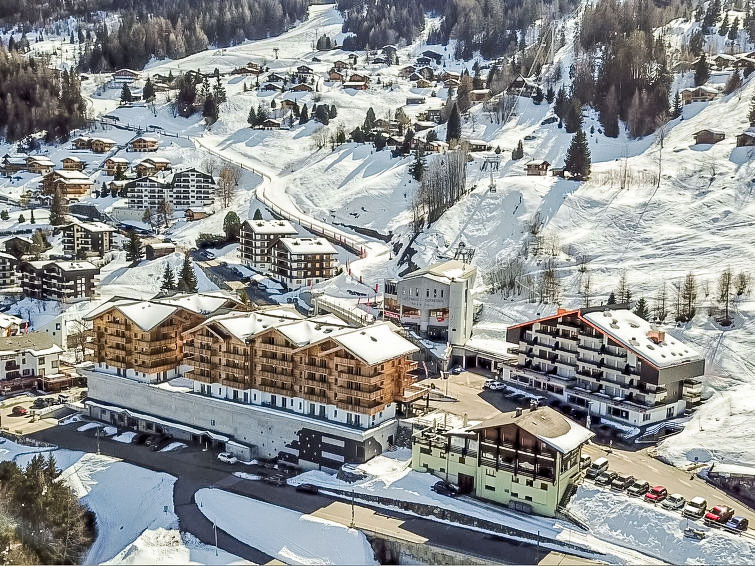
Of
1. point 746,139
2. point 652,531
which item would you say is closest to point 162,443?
point 652,531

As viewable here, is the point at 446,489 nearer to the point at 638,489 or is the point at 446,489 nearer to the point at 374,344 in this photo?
the point at 638,489

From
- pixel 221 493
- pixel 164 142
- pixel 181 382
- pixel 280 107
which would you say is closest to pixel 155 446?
pixel 181 382

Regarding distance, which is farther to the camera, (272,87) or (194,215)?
(272,87)

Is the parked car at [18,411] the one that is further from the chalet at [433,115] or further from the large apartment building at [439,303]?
the chalet at [433,115]

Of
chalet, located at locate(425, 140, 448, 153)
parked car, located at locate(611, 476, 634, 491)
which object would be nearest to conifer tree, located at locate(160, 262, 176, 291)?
chalet, located at locate(425, 140, 448, 153)

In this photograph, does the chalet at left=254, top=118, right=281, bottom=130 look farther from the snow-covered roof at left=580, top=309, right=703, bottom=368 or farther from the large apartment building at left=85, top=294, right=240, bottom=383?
the snow-covered roof at left=580, top=309, right=703, bottom=368

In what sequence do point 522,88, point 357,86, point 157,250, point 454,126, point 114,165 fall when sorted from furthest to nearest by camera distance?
point 357,86 < point 522,88 < point 114,165 < point 454,126 < point 157,250

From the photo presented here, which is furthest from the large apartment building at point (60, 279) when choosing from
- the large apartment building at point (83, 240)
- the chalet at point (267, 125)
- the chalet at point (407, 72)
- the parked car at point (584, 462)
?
the chalet at point (407, 72)
